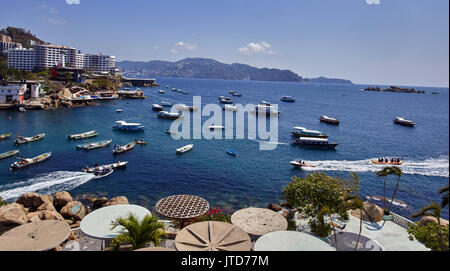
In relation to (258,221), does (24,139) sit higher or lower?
higher

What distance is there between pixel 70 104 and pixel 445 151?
9982 cm

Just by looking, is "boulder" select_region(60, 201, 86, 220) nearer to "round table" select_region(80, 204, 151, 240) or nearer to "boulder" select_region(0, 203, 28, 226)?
"boulder" select_region(0, 203, 28, 226)

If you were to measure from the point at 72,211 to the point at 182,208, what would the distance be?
41.0 feet

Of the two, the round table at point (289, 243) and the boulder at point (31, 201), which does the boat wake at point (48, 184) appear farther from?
the round table at point (289, 243)

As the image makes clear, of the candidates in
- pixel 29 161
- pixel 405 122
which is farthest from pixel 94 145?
pixel 405 122

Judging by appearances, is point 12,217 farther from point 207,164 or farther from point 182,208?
point 207,164

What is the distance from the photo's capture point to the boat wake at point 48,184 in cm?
3052

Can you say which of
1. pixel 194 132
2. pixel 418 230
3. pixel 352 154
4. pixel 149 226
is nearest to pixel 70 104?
pixel 194 132

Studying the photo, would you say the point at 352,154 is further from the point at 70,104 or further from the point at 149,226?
the point at 70,104

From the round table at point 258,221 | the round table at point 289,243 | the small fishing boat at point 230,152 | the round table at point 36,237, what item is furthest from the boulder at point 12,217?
the small fishing boat at point 230,152

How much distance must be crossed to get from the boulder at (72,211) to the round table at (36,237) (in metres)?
11.2

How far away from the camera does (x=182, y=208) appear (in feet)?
56.8

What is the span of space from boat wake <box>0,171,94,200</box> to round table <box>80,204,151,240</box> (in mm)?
20515

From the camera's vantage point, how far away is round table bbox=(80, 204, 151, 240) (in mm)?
13031
